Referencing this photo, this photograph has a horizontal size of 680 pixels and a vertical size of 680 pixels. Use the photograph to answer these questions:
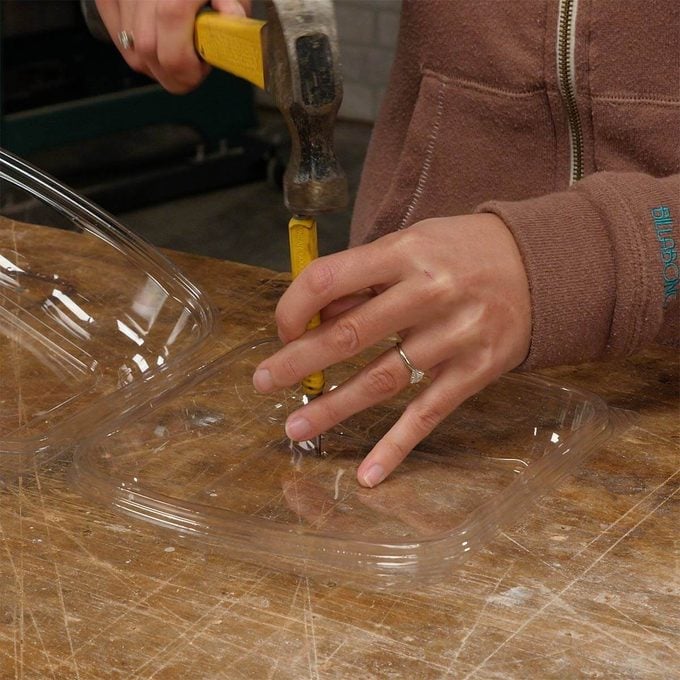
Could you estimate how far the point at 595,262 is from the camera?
894 millimetres

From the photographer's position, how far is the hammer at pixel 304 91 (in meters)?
0.78

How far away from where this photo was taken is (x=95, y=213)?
117 cm

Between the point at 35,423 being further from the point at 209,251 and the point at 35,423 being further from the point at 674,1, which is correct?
the point at 209,251

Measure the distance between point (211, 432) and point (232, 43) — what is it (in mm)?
325

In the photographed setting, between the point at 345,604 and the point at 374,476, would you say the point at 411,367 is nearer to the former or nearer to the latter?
the point at 374,476

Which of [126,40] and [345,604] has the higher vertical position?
[126,40]

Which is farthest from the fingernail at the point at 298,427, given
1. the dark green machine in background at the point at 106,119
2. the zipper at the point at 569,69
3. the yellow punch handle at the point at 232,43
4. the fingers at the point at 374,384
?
the dark green machine in background at the point at 106,119

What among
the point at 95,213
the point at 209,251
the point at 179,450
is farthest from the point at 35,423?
the point at 209,251

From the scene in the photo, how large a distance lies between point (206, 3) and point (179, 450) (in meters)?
0.43

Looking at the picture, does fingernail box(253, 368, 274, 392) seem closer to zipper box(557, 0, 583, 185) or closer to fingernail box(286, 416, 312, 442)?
fingernail box(286, 416, 312, 442)

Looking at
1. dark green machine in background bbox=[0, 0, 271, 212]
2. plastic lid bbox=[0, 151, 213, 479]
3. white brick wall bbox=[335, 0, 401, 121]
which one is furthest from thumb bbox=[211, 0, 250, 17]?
white brick wall bbox=[335, 0, 401, 121]

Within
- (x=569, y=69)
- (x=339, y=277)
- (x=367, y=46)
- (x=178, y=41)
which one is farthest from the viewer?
(x=367, y=46)

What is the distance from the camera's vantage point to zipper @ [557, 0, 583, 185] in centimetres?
113

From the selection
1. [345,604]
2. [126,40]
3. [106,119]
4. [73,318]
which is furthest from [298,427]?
[106,119]
